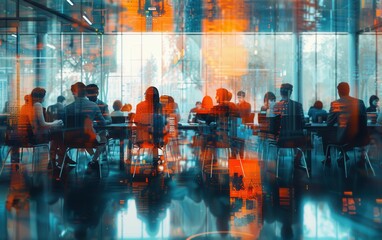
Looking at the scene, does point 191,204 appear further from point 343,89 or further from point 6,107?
point 6,107

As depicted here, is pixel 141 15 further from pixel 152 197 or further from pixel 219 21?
pixel 152 197

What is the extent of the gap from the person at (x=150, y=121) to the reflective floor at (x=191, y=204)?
21.1 inches

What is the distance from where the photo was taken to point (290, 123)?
6098mm

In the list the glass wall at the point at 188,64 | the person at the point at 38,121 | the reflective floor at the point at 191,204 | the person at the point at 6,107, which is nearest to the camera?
the reflective floor at the point at 191,204

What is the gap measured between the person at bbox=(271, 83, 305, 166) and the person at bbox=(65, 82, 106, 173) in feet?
8.18

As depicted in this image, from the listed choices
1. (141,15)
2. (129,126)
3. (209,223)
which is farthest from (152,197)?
(141,15)

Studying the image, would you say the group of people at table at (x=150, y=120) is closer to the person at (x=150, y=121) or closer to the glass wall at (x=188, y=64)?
the person at (x=150, y=121)

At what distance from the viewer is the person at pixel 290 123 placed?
20.0 feet

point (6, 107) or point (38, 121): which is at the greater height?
point (6, 107)

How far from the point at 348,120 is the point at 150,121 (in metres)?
2.67

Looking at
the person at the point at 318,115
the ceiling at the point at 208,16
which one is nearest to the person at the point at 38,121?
the person at the point at 318,115

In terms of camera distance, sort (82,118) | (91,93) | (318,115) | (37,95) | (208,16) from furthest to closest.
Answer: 1. (208,16)
2. (318,115)
3. (91,93)
4. (37,95)
5. (82,118)

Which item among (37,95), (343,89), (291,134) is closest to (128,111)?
(37,95)

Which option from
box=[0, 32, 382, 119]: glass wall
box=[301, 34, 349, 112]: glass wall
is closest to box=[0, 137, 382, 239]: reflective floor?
box=[0, 32, 382, 119]: glass wall
